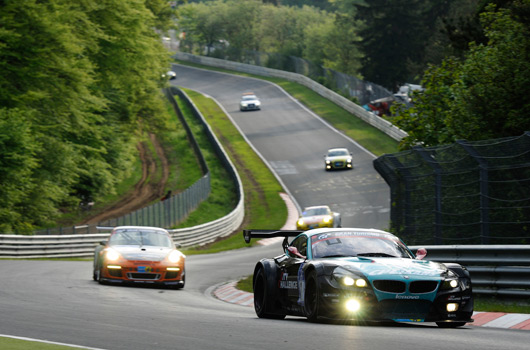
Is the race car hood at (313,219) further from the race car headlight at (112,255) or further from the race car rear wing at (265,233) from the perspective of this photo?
the race car rear wing at (265,233)

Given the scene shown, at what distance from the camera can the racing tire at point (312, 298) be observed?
10.3 metres

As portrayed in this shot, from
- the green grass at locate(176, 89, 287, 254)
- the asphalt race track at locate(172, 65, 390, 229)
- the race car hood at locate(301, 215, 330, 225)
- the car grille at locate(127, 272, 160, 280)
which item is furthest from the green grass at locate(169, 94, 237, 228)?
the car grille at locate(127, 272, 160, 280)

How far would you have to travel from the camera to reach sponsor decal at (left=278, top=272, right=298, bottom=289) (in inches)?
444

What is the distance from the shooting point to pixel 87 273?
22.2 m

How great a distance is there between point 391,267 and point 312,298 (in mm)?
1079

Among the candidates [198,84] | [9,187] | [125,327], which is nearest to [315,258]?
[125,327]

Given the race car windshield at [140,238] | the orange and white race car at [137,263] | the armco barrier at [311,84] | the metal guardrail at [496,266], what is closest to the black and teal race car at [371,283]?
the metal guardrail at [496,266]

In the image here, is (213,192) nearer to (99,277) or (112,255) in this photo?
(99,277)

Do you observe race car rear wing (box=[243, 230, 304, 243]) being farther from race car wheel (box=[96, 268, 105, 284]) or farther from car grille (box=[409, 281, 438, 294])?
race car wheel (box=[96, 268, 105, 284])

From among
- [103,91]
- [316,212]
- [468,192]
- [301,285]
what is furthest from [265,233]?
[103,91]

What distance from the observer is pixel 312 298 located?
1060 cm

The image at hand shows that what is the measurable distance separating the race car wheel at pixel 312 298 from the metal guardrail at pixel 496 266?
338cm

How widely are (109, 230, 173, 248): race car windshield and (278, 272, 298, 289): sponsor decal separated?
26.3 feet

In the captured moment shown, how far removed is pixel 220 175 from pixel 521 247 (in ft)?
149
